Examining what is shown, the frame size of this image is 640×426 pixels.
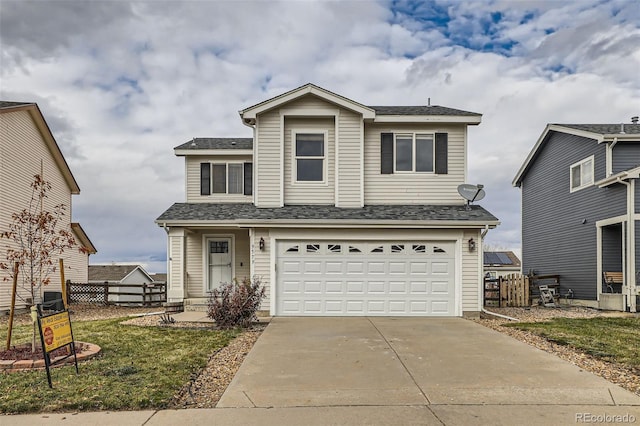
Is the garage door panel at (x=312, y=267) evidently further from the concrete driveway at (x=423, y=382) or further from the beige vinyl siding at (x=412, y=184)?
the concrete driveway at (x=423, y=382)

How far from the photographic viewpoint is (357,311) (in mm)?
13547

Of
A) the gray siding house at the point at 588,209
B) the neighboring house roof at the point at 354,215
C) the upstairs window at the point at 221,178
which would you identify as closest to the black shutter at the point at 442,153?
the neighboring house roof at the point at 354,215

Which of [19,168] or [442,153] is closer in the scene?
[442,153]

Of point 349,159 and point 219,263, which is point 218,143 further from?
point 349,159

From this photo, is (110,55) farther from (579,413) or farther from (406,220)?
(579,413)

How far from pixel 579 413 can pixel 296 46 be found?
39.8ft

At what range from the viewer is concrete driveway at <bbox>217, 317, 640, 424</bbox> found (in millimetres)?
5477

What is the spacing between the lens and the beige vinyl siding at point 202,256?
657 inches

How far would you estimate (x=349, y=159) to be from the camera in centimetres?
1484

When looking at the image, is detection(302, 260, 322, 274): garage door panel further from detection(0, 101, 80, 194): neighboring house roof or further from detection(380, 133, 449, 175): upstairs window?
detection(0, 101, 80, 194): neighboring house roof

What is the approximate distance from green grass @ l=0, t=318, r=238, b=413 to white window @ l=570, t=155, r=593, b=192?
47.9 feet

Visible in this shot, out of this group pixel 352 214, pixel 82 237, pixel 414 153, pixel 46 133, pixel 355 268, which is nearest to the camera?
pixel 355 268

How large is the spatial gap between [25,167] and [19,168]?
18.2 inches

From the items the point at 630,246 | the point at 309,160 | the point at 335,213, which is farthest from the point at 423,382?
the point at 630,246
